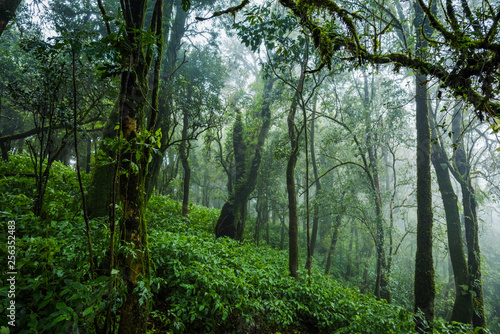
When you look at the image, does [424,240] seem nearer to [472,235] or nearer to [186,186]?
[472,235]

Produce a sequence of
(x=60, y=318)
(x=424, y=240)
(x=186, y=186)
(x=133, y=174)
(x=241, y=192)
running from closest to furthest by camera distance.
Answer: (x=60, y=318) → (x=133, y=174) → (x=424, y=240) → (x=186, y=186) → (x=241, y=192)

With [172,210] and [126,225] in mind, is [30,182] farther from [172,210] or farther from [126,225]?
[126,225]

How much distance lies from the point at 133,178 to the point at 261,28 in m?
4.31

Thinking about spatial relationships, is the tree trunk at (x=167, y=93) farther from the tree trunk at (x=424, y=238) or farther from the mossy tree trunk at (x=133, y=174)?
the tree trunk at (x=424, y=238)

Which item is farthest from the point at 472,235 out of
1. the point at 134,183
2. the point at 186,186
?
the point at 134,183

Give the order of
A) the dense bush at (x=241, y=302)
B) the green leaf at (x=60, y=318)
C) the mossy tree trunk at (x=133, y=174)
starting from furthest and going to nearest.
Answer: the dense bush at (x=241, y=302) → the mossy tree trunk at (x=133, y=174) → the green leaf at (x=60, y=318)

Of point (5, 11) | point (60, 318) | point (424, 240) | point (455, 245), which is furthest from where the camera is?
point (455, 245)

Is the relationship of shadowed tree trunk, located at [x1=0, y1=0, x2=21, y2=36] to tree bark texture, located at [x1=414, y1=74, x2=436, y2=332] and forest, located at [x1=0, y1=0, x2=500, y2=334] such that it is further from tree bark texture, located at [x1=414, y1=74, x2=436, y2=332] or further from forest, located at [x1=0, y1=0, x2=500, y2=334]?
tree bark texture, located at [x1=414, y1=74, x2=436, y2=332]

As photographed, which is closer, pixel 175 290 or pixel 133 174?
pixel 133 174

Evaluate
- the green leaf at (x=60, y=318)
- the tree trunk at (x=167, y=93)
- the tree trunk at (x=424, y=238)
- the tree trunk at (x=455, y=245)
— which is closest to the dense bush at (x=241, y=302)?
the tree trunk at (x=424, y=238)

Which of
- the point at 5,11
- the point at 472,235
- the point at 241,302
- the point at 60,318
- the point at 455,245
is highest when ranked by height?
the point at 5,11

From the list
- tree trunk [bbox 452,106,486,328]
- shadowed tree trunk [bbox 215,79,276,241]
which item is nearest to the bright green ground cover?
shadowed tree trunk [bbox 215,79,276,241]

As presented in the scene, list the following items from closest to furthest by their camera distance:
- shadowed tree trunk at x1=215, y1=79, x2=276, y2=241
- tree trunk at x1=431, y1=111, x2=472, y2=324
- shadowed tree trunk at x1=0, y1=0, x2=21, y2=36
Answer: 1. shadowed tree trunk at x1=0, y1=0, x2=21, y2=36
2. tree trunk at x1=431, y1=111, x2=472, y2=324
3. shadowed tree trunk at x1=215, y1=79, x2=276, y2=241

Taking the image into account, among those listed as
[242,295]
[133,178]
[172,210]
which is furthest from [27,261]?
[172,210]
